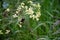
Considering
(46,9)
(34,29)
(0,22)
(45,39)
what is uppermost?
(46,9)

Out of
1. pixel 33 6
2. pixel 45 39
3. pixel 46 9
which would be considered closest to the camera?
pixel 45 39

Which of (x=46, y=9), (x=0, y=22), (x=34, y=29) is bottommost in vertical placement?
(x=34, y=29)

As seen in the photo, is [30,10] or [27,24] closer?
[30,10]

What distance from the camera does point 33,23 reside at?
2.74 m

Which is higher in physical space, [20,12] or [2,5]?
[2,5]

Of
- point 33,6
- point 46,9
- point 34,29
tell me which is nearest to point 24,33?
point 34,29

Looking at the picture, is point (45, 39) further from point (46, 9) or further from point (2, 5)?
point (2, 5)

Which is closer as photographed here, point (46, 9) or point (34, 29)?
point (34, 29)

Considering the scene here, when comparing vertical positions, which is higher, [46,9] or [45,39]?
[46,9]

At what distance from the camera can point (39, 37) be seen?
2.65 m

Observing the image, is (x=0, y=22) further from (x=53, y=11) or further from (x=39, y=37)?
(x=53, y=11)

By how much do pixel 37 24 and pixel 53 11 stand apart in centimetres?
40

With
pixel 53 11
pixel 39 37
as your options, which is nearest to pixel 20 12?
pixel 39 37

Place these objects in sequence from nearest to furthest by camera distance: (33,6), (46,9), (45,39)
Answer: (45,39) < (33,6) < (46,9)
